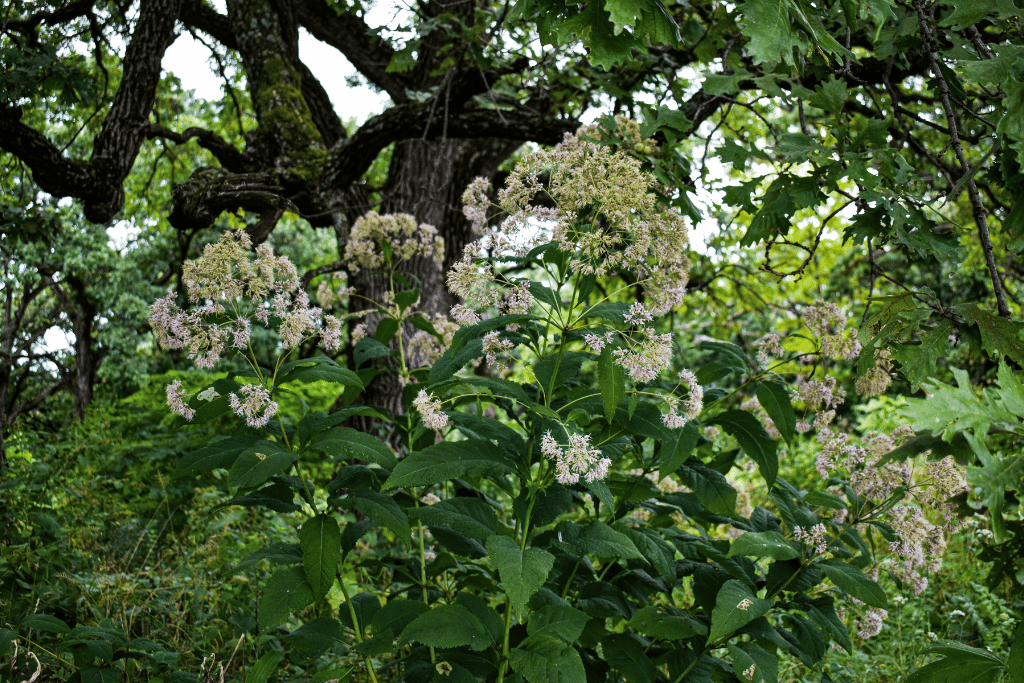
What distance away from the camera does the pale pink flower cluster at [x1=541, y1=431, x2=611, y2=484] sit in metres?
1.41

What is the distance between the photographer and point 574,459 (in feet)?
4.66

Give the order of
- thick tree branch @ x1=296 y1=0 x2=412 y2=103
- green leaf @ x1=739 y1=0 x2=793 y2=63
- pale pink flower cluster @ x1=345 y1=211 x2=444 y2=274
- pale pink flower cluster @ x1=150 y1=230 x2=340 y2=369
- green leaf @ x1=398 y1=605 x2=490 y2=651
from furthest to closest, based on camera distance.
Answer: thick tree branch @ x1=296 y1=0 x2=412 y2=103
pale pink flower cluster @ x1=345 y1=211 x2=444 y2=274
pale pink flower cluster @ x1=150 y1=230 x2=340 y2=369
green leaf @ x1=398 y1=605 x2=490 y2=651
green leaf @ x1=739 y1=0 x2=793 y2=63

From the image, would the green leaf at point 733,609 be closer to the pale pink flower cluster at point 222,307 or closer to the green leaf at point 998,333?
the green leaf at point 998,333

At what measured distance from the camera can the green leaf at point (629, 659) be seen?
1767 millimetres

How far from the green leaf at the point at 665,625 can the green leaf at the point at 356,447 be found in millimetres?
827

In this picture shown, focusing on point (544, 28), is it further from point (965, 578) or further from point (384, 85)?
point (384, 85)

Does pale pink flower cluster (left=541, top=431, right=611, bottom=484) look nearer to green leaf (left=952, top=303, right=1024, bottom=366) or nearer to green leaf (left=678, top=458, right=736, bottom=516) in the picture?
green leaf (left=678, top=458, right=736, bottom=516)

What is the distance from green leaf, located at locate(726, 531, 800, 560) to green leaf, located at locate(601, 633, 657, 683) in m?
0.38

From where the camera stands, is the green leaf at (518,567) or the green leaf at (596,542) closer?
the green leaf at (518,567)

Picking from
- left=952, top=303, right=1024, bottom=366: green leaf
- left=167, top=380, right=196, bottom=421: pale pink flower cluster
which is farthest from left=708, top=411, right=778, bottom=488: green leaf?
left=167, top=380, right=196, bottom=421: pale pink flower cluster

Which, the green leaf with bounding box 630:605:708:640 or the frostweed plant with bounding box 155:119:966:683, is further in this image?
the green leaf with bounding box 630:605:708:640

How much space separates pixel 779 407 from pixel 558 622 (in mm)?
896

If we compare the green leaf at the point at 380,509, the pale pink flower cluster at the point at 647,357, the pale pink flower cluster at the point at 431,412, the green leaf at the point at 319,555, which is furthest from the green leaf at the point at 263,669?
the pale pink flower cluster at the point at 647,357

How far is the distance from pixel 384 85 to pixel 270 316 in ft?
15.2
